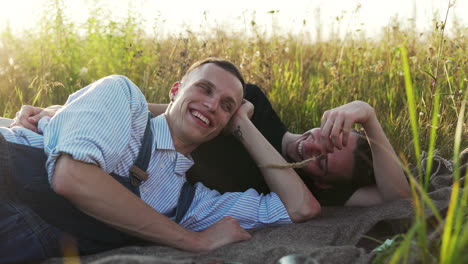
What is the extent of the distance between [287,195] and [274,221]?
0.16 meters

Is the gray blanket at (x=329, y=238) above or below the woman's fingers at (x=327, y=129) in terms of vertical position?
below

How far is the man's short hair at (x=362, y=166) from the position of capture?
139 inches

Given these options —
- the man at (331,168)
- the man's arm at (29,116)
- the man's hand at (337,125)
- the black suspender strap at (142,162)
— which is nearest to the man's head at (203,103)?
the black suspender strap at (142,162)

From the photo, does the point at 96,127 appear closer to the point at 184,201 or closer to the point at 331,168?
the point at 184,201

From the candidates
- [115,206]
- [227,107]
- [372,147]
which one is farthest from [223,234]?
[372,147]

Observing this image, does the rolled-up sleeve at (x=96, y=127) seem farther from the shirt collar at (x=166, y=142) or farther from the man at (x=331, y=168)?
the man at (x=331, y=168)

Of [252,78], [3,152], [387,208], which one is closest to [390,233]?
[387,208]

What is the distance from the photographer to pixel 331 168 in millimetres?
3494

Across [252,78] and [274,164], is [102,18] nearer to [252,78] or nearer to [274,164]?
[252,78]

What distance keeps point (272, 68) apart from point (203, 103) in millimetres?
2566

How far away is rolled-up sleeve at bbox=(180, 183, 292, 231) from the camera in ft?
10.00

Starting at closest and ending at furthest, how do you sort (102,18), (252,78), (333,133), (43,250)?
(43,250)
(333,133)
(252,78)
(102,18)

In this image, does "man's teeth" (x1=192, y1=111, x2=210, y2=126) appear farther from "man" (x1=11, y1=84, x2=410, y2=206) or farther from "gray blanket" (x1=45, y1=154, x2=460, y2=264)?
"gray blanket" (x1=45, y1=154, x2=460, y2=264)

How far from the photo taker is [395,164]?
3.38 metres
